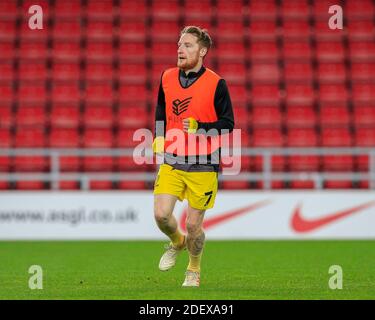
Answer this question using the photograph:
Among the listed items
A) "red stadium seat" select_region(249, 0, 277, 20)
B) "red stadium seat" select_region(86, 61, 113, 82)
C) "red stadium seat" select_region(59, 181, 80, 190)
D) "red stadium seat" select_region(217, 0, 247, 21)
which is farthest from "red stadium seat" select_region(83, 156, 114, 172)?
"red stadium seat" select_region(249, 0, 277, 20)

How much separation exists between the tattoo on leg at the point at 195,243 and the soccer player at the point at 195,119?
0.02m

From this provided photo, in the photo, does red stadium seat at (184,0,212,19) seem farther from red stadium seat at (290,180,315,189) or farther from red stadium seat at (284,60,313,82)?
red stadium seat at (290,180,315,189)

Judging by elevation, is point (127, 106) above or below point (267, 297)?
above

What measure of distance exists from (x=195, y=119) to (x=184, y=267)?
10.1 feet

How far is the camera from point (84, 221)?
1546 cm

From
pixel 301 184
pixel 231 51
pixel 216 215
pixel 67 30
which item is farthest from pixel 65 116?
pixel 216 215

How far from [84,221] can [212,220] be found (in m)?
1.95

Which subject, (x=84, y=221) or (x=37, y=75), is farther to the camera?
(x=37, y=75)

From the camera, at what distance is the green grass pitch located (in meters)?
8.31

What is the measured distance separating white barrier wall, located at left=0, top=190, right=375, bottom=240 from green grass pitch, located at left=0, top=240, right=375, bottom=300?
31 cm

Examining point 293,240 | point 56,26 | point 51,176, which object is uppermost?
point 56,26

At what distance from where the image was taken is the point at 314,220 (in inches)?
614
